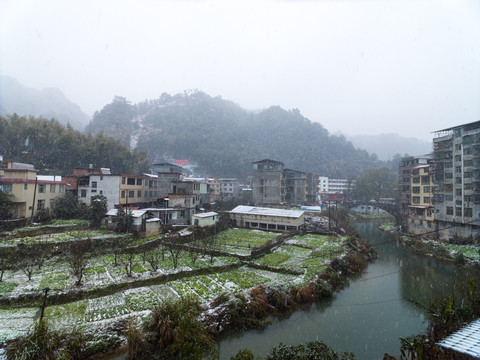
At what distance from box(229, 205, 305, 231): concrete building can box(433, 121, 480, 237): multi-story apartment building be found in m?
17.6

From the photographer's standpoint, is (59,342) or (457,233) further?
(457,233)

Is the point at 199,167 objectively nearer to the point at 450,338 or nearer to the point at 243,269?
the point at 243,269

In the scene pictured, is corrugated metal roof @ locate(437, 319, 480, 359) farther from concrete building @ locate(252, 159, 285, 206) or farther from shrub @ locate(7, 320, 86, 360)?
concrete building @ locate(252, 159, 285, 206)

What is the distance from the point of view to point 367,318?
48.4 ft

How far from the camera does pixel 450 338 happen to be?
8945 mm

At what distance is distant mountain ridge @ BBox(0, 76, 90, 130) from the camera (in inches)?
4648

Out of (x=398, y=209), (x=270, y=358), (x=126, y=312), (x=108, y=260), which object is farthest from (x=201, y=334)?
(x=398, y=209)

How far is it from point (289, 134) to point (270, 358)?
101 meters

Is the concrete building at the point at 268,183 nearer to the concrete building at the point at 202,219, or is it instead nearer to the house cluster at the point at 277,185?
the house cluster at the point at 277,185

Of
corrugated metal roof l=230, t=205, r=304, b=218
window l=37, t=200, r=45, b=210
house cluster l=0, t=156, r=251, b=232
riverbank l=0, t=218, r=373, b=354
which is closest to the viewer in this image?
riverbank l=0, t=218, r=373, b=354

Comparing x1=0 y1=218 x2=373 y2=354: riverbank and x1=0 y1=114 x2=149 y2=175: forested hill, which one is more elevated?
x1=0 y1=114 x2=149 y2=175: forested hill

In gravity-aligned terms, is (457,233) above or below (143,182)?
below

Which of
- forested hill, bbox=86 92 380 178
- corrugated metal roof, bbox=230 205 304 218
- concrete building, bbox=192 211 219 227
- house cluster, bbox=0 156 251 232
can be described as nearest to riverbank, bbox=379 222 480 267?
corrugated metal roof, bbox=230 205 304 218

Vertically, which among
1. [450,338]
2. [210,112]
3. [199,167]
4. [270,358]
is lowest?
[270,358]
